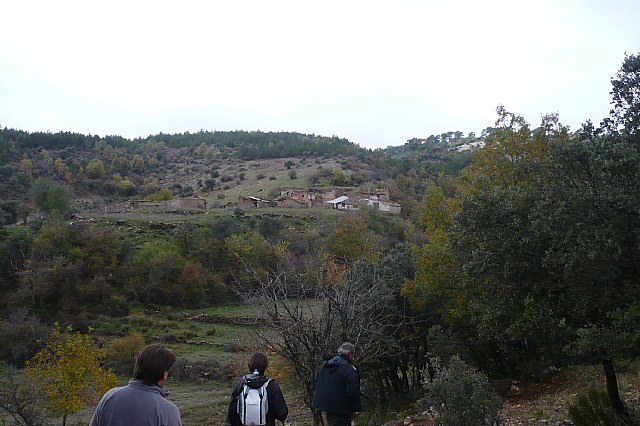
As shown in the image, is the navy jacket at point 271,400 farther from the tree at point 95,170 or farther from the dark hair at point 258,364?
the tree at point 95,170

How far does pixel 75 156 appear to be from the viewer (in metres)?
121

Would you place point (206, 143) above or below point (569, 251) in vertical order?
above

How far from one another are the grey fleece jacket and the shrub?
32041 mm

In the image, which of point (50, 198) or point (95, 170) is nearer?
point (50, 198)

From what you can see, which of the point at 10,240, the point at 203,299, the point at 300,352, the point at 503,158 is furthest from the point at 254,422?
the point at 10,240

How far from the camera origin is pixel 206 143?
164 m

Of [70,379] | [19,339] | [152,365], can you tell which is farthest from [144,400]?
[19,339]

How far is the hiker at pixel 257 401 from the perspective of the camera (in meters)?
5.00

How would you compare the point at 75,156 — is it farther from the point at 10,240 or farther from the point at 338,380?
the point at 338,380

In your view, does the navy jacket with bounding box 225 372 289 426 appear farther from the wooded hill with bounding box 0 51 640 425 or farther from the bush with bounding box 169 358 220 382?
the bush with bounding box 169 358 220 382

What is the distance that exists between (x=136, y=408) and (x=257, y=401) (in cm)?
180

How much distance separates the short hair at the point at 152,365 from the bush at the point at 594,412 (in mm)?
7734

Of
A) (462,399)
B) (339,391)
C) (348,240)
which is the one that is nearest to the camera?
(339,391)

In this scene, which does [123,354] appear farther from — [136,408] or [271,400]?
[136,408]
